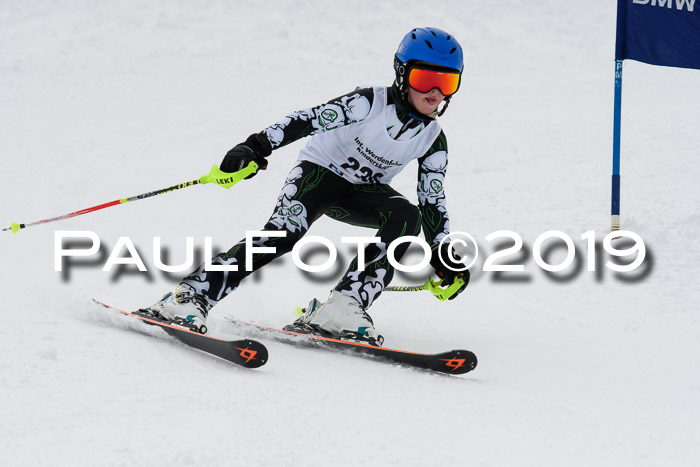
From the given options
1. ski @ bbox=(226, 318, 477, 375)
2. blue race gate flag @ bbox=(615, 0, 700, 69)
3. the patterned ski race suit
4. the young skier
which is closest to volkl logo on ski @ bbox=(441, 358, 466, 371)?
ski @ bbox=(226, 318, 477, 375)

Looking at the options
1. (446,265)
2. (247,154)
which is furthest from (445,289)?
(247,154)

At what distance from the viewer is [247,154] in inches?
137

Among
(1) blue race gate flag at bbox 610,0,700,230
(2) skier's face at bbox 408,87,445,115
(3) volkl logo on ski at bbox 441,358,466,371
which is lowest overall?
(3) volkl logo on ski at bbox 441,358,466,371

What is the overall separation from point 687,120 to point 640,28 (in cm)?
374

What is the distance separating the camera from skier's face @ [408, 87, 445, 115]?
12.6 ft

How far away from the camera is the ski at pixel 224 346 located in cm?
313

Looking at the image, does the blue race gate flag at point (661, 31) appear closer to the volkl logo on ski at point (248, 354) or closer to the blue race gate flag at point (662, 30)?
the blue race gate flag at point (662, 30)

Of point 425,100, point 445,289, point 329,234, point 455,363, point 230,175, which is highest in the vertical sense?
point 425,100

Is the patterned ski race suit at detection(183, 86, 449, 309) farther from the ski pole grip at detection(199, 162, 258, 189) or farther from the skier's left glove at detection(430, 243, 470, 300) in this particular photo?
the ski pole grip at detection(199, 162, 258, 189)

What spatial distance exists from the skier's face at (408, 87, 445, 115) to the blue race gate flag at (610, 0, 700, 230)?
2.78m

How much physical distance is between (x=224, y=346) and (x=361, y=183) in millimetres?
1396

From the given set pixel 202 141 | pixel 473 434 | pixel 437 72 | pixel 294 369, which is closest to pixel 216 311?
pixel 294 369

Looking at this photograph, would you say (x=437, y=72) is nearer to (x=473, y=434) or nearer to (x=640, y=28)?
(x=473, y=434)

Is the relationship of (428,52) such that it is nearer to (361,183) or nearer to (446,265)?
(361,183)
